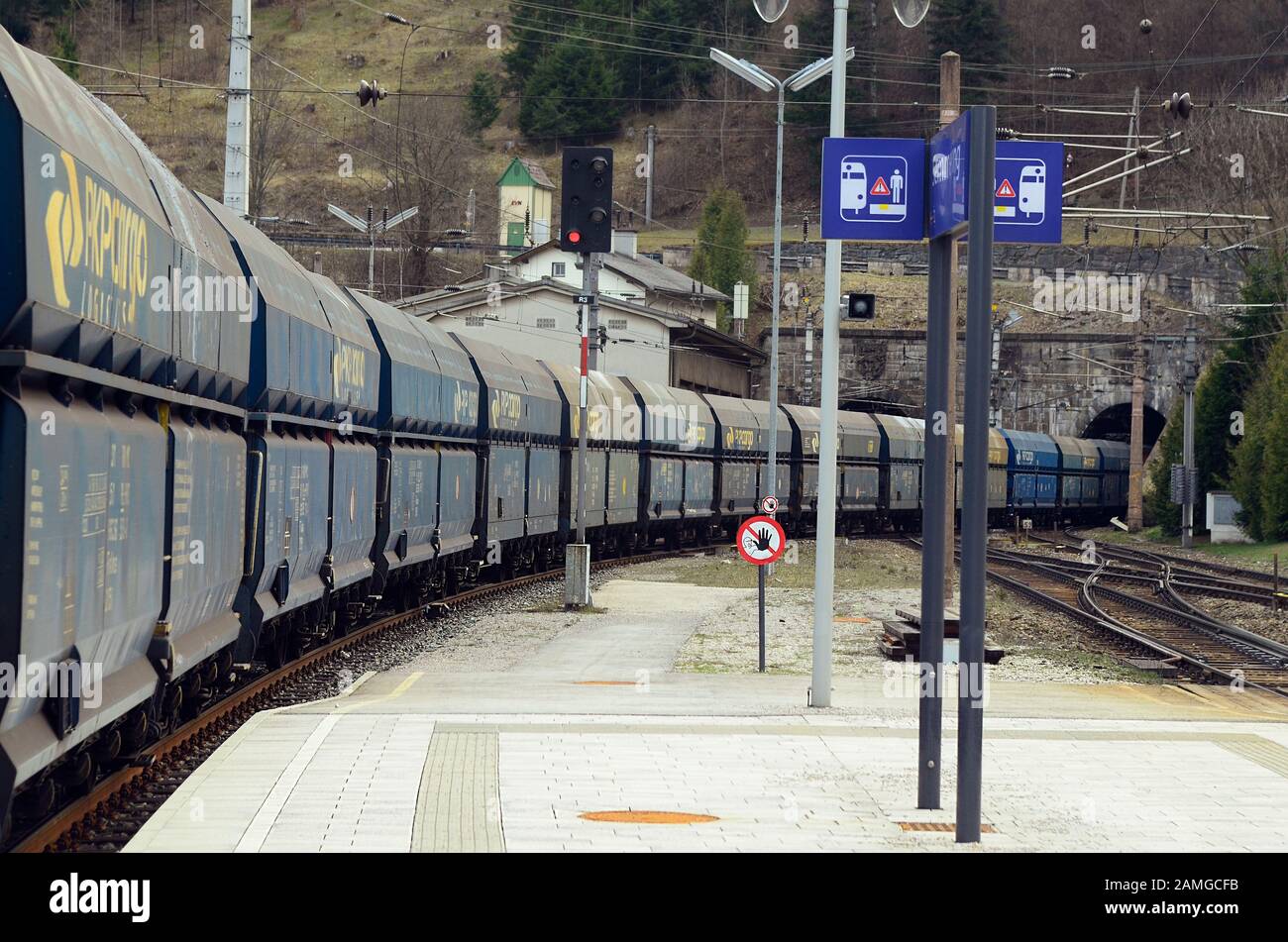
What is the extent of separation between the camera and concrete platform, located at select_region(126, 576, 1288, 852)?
341 inches

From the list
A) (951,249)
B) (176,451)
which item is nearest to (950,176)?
(951,249)

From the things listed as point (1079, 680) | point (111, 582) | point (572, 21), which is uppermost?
point (572, 21)

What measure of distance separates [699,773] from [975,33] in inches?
3786

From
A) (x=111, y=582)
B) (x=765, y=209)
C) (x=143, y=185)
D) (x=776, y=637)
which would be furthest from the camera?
(x=765, y=209)

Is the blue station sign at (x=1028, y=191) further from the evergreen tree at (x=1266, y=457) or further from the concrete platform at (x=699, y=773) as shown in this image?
the evergreen tree at (x=1266, y=457)

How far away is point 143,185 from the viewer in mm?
9344

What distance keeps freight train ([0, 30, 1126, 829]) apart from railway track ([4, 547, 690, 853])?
176mm

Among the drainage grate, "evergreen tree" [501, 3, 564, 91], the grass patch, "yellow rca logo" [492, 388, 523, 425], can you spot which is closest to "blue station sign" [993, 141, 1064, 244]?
the drainage grate

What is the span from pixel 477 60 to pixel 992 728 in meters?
156

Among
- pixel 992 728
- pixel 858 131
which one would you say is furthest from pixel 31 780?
pixel 858 131

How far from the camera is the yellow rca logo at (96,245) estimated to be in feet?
22.5

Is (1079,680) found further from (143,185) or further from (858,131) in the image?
(858,131)

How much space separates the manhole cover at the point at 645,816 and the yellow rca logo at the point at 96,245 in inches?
144

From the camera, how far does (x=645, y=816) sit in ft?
30.0
